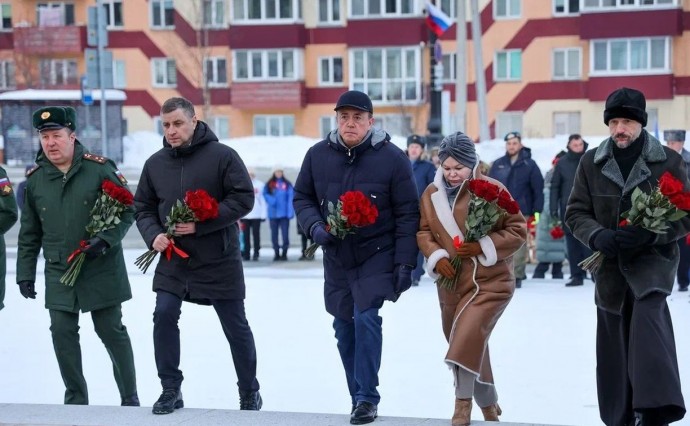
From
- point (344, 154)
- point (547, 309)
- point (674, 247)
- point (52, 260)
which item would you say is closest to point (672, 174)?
point (674, 247)

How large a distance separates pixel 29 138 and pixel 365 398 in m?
28.2

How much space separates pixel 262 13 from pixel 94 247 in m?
37.1

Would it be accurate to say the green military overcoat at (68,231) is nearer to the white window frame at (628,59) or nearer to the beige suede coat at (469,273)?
the beige suede coat at (469,273)

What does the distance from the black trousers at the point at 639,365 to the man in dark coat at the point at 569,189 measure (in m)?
7.25

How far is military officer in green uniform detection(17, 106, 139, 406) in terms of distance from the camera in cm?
694

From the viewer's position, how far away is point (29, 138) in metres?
32.8

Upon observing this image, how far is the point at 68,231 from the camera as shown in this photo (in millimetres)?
6941

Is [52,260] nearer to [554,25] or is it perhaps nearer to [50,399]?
[50,399]

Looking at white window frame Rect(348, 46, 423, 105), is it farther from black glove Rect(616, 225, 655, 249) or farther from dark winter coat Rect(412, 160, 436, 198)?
black glove Rect(616, 225, 655, 249)

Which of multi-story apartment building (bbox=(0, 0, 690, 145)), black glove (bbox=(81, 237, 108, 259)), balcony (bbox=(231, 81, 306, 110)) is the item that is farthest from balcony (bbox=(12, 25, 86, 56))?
black glove (bbox=(81, 237, 108, 259))

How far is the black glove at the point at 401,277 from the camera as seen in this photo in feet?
20.6

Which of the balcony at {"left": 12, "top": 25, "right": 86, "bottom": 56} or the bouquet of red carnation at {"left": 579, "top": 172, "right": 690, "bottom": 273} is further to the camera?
the balcony at {"left": 12, "top": 25, "right": 86, "bottom": 56}

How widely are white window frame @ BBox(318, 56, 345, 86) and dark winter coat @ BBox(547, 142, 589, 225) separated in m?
30.1

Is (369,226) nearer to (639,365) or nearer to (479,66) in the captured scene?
(639,365)
